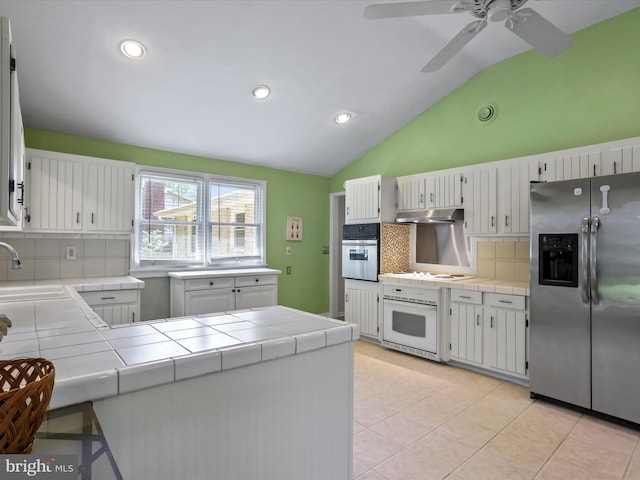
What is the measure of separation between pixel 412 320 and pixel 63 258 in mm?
3677

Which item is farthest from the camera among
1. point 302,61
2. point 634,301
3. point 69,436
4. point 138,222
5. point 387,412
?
point 138,222

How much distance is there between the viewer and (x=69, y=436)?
2.58 ft

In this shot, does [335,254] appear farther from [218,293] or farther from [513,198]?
[513,198]

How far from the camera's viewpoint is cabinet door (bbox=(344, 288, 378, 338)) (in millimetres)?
4479

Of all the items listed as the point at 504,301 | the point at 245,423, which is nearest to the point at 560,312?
the point at 504,301

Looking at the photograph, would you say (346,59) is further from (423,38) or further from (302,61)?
(423,38)

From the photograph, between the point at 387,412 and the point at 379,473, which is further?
the point at 387,412

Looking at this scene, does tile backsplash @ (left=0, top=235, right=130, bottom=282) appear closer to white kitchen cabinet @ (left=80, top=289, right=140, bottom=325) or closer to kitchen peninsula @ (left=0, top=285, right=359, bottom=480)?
white kitchen cabinet @ (left=80, top=289, right=140, bottom=325)

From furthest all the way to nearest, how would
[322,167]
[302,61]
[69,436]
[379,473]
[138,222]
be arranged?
[322,167], [138,222], [302,61], [379,473], [69,436]

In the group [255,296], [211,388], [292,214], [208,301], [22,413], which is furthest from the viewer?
[292,214]

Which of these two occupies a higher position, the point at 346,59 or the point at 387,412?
the point at 346,59

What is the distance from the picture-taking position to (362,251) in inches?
181

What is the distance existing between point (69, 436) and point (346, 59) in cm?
346

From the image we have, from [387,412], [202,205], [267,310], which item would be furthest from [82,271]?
[387,412]
